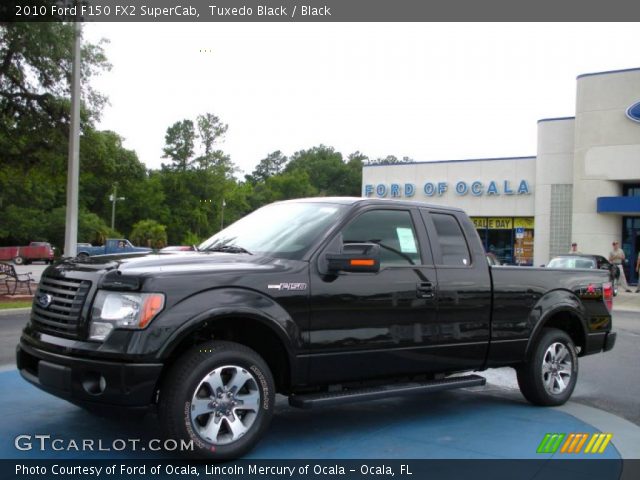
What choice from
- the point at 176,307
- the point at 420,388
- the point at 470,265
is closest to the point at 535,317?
the point at 470,265

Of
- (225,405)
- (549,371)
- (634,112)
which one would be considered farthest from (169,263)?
(634,112)

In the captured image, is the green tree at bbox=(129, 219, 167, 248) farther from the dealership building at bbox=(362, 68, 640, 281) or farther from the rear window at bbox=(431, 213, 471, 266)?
the rear window at bbox=(431, 213, 471, 266)

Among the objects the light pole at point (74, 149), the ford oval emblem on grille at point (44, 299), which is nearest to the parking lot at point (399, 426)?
the ford oval emblem on grille at point (44, 299)

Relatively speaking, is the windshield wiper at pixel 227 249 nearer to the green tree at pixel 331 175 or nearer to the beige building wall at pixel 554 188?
the beige building wall at pixel 554 188

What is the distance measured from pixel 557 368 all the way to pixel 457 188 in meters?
28.6

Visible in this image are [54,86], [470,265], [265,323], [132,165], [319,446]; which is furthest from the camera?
[132,165]

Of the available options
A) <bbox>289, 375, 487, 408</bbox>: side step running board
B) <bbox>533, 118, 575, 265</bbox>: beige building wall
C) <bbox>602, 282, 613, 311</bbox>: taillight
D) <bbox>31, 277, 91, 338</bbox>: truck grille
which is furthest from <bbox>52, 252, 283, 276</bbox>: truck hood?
<bbox>533, 118, 575, 265</bbox>: beige building wall

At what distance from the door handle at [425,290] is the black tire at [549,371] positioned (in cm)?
156

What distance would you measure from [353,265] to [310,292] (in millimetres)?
373

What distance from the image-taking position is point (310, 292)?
5.07 m

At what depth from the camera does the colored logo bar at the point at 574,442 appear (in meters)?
5.36

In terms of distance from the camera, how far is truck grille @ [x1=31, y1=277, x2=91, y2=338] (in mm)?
4574

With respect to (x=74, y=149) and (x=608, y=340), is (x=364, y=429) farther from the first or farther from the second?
(x=74, y=149)

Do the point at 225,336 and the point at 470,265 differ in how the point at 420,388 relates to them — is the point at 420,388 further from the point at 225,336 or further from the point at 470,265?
the point at 225,336
